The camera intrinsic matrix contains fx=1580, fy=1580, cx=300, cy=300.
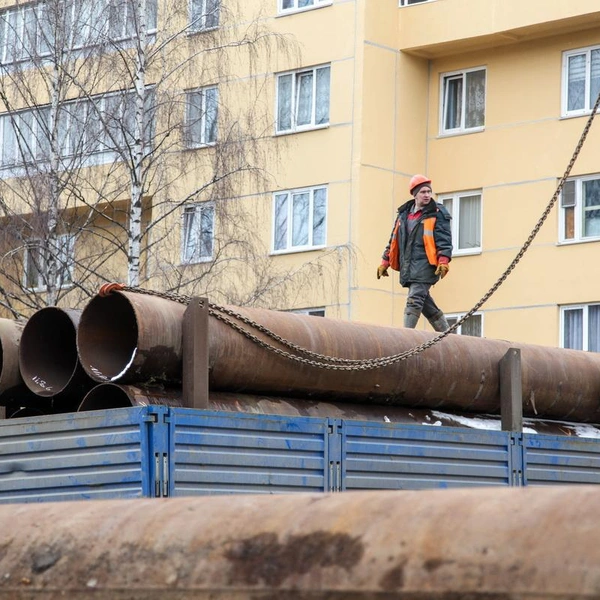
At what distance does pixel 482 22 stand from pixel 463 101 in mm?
Result: 2039

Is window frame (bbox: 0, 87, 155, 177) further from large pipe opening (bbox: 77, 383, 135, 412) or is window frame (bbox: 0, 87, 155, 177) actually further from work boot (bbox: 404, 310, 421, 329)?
large pipe opening (bbox: 77, 383, 135, 412)

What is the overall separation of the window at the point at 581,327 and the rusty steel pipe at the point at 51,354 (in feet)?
68.8

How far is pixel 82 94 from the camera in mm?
23328

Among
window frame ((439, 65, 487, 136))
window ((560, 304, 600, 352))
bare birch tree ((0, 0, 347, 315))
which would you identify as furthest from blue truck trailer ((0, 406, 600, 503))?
window frame ((439, 65, 487, 136))

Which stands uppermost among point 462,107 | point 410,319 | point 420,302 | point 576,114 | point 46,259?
point 462,107

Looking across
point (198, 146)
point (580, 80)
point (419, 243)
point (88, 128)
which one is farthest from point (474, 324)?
point (419, 243)

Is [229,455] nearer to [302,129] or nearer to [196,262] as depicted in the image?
[196,262]

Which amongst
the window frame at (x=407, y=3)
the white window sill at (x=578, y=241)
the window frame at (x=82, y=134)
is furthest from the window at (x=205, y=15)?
the white window sill at (x=578, y=241)

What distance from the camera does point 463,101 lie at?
3169 centimetres

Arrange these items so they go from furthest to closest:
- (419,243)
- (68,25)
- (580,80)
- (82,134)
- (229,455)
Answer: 1. (580,80)
2. (68,25)
3. (82,134)
4. (419,243)
5. (229,455)

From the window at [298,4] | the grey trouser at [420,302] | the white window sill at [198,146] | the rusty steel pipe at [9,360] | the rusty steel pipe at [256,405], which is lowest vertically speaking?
the rusty steel pipe at [256,405]

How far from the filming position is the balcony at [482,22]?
29.4 m

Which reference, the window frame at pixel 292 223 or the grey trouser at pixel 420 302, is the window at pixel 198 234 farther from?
the grey trouser at pixel 420 302

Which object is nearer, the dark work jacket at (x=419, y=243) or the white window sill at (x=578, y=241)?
the dark work jacket at (x=419, y=243)
